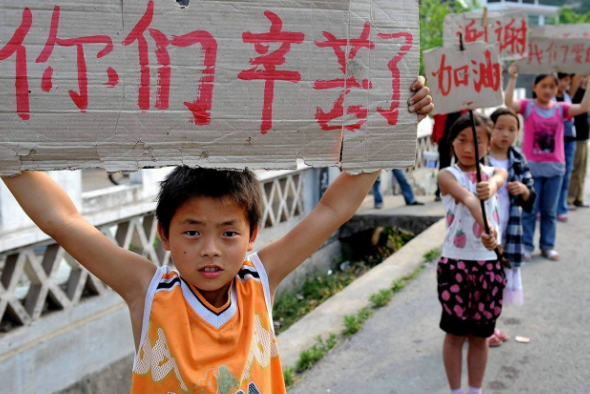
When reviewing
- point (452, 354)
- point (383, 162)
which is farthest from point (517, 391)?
point (383, 162)

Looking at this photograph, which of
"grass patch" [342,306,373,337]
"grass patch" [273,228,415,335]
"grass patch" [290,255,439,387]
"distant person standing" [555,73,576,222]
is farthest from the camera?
"distant person standing" [555,73,576,222]

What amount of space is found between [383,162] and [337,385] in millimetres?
2364

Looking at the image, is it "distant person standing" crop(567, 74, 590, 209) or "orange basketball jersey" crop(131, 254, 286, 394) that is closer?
"orange basketball jersey" crop(131, 254, 286, 394)

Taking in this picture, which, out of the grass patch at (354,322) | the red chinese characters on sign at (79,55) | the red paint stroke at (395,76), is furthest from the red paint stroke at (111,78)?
the grass patch at (354,322)

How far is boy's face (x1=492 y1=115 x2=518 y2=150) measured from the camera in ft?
13.8

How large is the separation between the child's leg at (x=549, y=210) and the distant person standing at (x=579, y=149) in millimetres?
1395

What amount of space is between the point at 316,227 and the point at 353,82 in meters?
0.44

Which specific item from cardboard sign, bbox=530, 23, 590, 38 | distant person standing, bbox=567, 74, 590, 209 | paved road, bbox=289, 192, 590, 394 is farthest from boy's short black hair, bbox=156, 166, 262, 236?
distant person standing, bbox=567, 74, 590, 209

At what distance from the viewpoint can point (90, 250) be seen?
1.77 meters

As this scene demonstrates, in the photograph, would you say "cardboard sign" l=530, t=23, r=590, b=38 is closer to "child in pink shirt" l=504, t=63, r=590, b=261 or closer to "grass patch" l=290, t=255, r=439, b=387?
"child in pink shirt" l=504, t=63, r=590, b=261

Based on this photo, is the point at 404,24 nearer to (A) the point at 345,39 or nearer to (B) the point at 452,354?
(A) the point at 345,39

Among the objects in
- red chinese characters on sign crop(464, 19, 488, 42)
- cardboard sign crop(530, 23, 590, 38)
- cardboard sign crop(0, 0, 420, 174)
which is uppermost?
cardboard sign crop(530, 23, 590, 38)

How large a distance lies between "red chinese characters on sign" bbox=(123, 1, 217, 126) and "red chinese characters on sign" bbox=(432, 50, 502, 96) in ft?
4.70

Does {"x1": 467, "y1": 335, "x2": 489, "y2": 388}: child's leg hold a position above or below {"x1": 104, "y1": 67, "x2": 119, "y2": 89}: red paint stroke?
below
